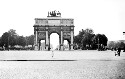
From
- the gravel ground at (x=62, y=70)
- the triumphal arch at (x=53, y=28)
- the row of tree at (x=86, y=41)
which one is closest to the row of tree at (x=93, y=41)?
the row of tree at (x=86, y=41)

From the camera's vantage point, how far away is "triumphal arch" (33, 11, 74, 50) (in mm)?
87188

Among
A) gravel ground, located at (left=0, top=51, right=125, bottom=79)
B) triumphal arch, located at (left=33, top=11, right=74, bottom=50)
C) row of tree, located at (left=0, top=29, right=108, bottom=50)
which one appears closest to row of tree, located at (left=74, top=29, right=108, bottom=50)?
row of tree, located at (left=0, top=29, right=108, bottom=50)

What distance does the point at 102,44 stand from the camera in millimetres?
101312

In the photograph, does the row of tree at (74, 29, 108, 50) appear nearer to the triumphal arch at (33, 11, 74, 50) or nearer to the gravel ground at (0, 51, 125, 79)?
the triumphal arch at (33, 11, 74, 50)

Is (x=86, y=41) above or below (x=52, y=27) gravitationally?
below

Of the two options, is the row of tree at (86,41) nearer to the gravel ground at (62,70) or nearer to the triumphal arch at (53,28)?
the triumphal arch at (53,28)

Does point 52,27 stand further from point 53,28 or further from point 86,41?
point 86,41

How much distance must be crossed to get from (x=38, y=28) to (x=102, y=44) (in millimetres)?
25605

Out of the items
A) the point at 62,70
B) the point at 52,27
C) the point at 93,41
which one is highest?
the point at 52,27

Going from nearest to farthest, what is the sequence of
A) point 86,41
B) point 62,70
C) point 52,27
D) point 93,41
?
1. point 62,70
2. point 52,27
3. point 93,41
4. point 86,41

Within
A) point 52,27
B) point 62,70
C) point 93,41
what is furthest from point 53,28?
point 62,70

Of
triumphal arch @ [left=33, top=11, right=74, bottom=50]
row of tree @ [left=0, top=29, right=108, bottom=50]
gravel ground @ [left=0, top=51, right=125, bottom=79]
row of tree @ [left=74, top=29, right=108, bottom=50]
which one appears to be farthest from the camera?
row of tree @ [left=0, top=29, right=108, bottom=50]

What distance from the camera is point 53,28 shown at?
88250 millimetres

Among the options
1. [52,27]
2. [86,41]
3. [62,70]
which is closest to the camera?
[62,70]
